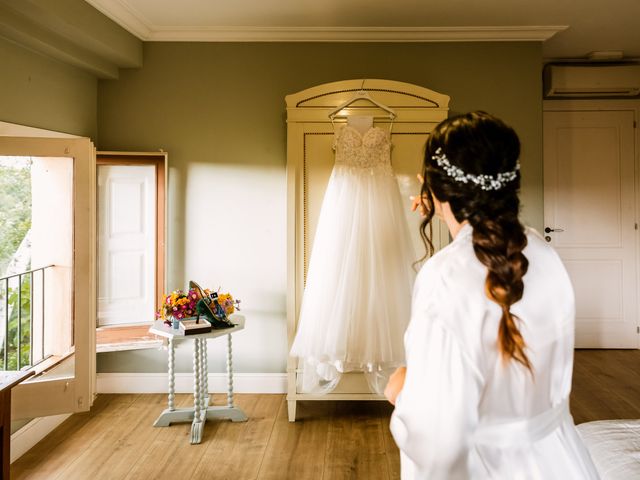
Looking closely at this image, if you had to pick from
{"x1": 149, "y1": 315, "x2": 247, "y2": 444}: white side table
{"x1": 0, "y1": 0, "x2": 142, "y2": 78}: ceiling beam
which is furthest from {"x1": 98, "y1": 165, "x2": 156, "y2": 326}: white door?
{"x1": 0, "y1": 0, "x2": 142, "y2": 78}: ceiling beam

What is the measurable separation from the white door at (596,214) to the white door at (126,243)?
3507mm

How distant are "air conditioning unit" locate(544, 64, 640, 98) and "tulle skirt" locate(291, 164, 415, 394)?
7.40ft

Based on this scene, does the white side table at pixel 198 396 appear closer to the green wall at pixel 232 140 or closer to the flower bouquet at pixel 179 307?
the flower bouquet at pixel 179 307

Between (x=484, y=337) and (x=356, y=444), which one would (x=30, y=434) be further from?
(x=484, y=337)

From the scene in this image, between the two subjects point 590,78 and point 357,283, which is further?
point 590,78

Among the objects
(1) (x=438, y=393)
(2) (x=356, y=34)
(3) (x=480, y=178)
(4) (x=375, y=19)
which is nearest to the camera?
(1) (x=438, y=393)

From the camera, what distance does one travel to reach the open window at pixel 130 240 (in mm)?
3703

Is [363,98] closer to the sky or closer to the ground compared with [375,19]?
closer to the ground

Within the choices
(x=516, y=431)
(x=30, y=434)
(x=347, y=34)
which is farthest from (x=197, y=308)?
(x=516, y=431)

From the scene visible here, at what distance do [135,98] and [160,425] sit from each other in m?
2.29

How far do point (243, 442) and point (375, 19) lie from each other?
2.81 m

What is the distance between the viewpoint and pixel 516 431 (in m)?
1.05

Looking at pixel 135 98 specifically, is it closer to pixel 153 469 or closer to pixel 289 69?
pixel 289 69

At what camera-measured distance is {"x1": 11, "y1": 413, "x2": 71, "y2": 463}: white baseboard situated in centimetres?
282
